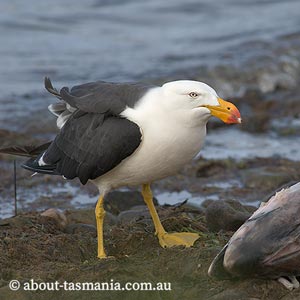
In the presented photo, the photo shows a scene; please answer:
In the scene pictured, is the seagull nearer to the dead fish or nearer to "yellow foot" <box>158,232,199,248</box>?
"yellow foot" <box>158,232,199,248</box>

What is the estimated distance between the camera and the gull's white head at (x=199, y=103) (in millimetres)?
6086

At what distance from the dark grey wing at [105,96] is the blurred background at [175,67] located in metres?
2.32

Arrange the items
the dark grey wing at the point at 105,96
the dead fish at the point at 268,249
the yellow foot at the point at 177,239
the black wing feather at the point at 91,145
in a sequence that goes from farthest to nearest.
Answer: the yellow foot at the point at 177,239 → the dark grey wing at the point at 105,96 → the black wing feather at the point at 91,145 → the dead fish at the point at 268,249

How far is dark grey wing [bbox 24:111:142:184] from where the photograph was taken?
6295 mm

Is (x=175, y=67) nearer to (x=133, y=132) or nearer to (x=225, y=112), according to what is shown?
(x=133, y=132)

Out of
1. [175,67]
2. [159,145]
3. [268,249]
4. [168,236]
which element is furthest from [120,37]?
[268,249]

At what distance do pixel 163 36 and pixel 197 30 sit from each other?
0.75 m

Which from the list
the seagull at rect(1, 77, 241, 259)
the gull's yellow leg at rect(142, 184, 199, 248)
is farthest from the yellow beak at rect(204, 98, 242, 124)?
the gull's yellow leg at rect(142, 184, 199, 248)

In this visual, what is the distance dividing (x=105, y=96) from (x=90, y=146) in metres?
0.37

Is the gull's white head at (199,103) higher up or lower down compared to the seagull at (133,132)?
higher up

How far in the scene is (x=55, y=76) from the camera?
14.5 metres

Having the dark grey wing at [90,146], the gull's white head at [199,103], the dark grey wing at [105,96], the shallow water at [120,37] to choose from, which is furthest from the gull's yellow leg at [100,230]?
the shallow water at [120,37]

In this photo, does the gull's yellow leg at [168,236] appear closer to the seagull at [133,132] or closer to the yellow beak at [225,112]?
the seagull at [133,132]

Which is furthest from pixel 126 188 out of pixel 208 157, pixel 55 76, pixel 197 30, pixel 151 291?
pixel 197 30
